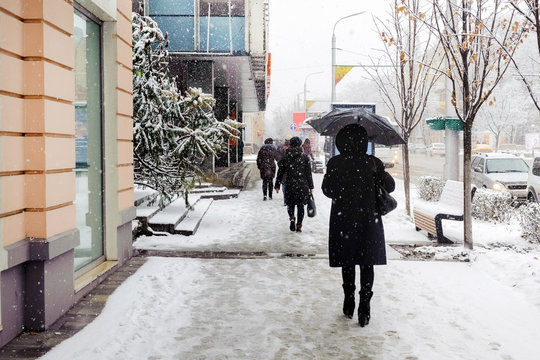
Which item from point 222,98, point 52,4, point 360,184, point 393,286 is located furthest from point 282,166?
point 222,98

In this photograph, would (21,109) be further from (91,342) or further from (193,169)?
(193,169)

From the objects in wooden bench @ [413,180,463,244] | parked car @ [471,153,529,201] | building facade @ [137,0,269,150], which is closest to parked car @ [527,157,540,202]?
parked car @ [471,153,529,201]

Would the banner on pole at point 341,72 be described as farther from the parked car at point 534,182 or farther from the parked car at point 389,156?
the parked car at point 534,182

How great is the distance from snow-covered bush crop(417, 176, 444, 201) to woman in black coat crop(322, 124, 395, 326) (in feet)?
31.8

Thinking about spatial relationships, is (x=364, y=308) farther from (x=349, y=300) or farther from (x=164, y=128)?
(x=164, y=128)

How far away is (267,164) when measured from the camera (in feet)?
45.5

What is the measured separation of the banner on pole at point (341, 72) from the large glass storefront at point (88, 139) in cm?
1401

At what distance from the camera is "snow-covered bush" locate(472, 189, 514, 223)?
1027 cm

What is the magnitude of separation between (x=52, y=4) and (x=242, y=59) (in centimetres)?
1152

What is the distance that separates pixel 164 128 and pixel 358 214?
17.6 ft

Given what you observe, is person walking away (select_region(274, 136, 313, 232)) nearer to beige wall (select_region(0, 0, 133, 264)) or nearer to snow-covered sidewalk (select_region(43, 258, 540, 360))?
snow-covered sidewalk (select_region(43, 258, 540, 360))

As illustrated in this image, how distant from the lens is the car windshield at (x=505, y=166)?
1503 cm

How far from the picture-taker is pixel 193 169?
30.9 ft

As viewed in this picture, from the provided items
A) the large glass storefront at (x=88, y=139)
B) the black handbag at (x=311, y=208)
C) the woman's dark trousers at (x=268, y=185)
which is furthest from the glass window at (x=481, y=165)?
the large glass storefront at (x=88, y=139)
